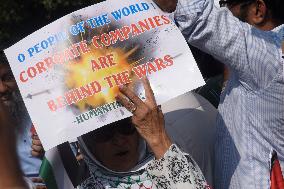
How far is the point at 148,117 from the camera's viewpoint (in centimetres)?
237

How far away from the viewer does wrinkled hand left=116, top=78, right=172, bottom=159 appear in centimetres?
236

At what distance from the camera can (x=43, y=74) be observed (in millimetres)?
2363

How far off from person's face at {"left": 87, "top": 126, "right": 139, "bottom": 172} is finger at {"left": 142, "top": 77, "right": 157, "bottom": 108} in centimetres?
26

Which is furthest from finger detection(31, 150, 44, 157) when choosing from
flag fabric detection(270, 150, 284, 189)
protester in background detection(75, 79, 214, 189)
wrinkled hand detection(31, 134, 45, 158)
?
flag fabric detection(270, 150, 284, 189)

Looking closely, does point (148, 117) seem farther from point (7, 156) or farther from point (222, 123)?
point (7, 156)

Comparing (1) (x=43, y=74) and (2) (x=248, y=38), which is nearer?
(1) (x=43, y=74)

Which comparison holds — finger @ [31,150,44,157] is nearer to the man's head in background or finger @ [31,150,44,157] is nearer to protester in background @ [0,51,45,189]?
protester in background @ [0,51,45,189]

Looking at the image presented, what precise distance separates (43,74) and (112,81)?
24 centimetres

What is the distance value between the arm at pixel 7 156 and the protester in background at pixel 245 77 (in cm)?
95

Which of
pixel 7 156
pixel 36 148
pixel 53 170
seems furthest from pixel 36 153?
pixel 7 156

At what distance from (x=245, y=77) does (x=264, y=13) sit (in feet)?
1.14

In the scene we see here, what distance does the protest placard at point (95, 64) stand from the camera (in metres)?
2.34

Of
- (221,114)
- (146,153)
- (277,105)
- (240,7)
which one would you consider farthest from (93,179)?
(240,7)

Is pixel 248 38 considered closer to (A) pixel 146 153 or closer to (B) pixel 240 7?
(B) pixel 240 7
